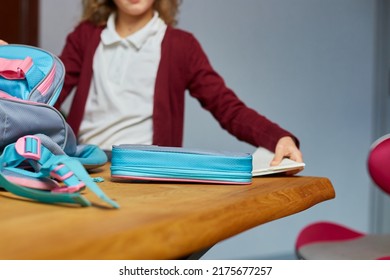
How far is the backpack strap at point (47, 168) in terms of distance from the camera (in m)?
0.51

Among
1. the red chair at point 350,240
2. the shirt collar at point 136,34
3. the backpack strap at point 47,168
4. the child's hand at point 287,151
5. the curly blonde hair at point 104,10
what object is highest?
the curly blonde hair at point 104,10

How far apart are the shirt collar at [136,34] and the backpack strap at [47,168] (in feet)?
2.20

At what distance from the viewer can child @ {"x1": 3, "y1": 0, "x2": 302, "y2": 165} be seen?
4.05 ft

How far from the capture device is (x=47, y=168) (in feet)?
1.89

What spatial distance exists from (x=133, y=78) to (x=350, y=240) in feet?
1.64

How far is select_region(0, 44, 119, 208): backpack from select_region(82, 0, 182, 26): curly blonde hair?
1.88 feet

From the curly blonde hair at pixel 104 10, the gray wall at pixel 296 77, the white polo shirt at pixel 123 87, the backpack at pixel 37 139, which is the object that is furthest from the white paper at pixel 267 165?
the gray wall at pixel 296 77

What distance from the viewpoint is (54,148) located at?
2.06 ft

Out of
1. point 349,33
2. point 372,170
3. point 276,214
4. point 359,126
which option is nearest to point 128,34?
point 372,170

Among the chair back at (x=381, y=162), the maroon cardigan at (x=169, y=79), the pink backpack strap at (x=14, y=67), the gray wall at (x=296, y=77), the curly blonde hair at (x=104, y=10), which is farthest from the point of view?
the gray wall at (x=296, y=77)

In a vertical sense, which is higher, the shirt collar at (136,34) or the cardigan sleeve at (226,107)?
the shirt collar at (136,34)

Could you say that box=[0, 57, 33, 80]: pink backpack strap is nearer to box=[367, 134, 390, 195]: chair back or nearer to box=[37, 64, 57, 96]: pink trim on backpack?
box=[37, 64, 57, 96]: pink trim on backpack

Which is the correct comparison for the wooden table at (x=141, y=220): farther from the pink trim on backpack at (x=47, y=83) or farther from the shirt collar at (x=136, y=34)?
the shirt collar at (x=136, y=34)

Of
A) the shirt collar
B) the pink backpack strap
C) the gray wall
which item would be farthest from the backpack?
the gray wall
